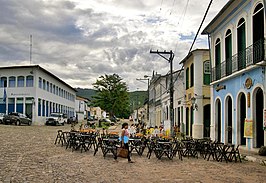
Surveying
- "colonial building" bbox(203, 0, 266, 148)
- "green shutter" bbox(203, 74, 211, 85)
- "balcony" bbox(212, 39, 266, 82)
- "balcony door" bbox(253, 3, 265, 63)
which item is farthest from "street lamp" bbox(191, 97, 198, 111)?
"balcony door" bbox(253, 3, 265, 63)

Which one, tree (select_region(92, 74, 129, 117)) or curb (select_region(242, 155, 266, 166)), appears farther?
tree (select_region(92, 74, 129, 117))

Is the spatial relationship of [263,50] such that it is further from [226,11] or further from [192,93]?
[192,93]

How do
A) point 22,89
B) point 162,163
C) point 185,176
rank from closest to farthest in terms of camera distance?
point 185,176 → point 162,163 → point 22,89

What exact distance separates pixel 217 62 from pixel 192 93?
6417mm

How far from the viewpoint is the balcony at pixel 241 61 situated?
1527 cm

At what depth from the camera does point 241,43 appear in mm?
18234

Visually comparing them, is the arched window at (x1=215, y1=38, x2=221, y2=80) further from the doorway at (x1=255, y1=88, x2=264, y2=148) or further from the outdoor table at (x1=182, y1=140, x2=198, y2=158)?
the outdoor table at (x1=182, y1=140, x2=198, y2=158)

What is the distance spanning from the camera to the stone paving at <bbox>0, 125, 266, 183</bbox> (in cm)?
983

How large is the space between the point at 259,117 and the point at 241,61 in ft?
9.11

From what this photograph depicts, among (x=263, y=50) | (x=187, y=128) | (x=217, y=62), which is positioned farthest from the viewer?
(x=187, y=128)

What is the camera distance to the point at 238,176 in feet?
35.1

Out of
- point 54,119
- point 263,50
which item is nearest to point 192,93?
point 263,50

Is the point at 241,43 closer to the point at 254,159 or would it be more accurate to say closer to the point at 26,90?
the point at 254,159

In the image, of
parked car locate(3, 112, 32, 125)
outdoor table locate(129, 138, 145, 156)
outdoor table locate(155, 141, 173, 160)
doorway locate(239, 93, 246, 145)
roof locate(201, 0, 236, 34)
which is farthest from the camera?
parked car locate(3, 112, 32, 125)
